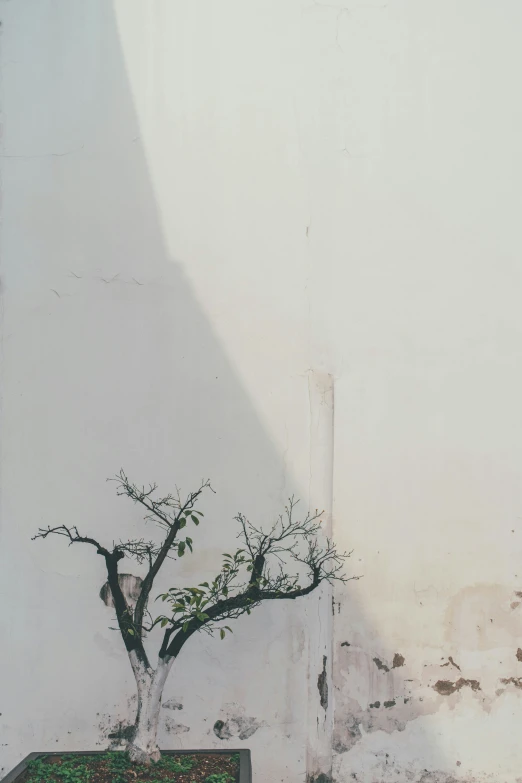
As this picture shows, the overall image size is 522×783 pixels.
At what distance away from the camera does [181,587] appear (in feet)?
10.2

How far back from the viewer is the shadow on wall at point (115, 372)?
3.10 m

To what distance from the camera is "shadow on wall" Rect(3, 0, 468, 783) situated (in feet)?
10.2

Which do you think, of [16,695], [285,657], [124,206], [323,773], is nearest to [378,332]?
[124,206]

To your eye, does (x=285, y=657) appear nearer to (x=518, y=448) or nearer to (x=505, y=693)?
(x=505, y=693)

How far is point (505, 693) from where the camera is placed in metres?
3.17

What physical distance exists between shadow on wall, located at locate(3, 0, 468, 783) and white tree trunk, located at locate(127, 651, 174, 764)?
326mm

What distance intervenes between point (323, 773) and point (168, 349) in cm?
187

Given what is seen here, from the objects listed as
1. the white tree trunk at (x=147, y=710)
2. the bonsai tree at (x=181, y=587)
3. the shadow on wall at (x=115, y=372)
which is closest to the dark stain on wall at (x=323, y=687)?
the shadow on wall at (x=115, y=372)

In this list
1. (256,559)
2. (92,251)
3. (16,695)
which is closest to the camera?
(256,559)

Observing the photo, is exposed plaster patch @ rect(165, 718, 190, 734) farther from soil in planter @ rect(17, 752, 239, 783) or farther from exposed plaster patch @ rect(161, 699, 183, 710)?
soil in planter @ rect(17, 752, 239, 783)

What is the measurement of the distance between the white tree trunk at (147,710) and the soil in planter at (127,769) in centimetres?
4

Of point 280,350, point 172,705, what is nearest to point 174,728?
point 172,705

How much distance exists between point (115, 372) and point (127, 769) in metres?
1.53

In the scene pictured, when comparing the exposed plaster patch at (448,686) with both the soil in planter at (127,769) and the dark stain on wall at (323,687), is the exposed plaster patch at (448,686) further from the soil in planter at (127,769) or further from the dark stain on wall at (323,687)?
the soil in planter at (127,769)
